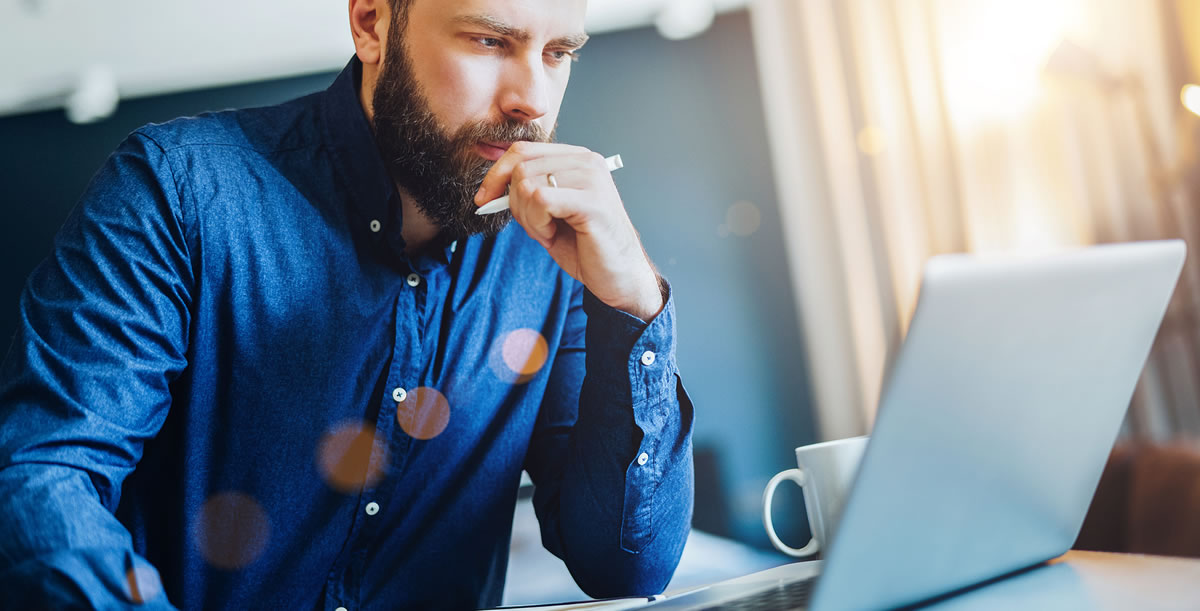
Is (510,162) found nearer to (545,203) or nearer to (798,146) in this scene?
(545,203)

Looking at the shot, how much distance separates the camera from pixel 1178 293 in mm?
1747

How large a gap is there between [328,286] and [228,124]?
25 centimetres

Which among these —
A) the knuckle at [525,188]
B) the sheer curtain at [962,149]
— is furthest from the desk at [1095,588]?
the sheer curtain at [962,149]

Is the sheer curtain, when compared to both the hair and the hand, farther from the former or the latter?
the hair

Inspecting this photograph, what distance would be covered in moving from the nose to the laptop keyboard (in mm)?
697

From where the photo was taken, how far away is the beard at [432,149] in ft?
3.44

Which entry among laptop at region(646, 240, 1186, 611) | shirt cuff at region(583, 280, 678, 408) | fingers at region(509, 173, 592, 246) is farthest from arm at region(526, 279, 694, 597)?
laptop at region(646, 240, 1186, 611)

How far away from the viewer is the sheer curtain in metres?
1.80

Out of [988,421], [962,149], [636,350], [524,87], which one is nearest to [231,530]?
[636,350]

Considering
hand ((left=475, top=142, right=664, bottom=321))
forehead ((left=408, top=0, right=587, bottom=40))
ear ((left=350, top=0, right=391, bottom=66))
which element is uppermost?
ear ((left=350, top=0, right=391, bottom=66))

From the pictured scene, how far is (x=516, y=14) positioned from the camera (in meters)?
0.99

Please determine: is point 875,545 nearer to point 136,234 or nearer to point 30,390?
point 30,390

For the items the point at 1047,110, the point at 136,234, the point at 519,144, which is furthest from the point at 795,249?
the point at 136,234

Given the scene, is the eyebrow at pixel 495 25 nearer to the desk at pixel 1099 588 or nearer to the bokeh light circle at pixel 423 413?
the bokeh light circle at pixel 423 413
